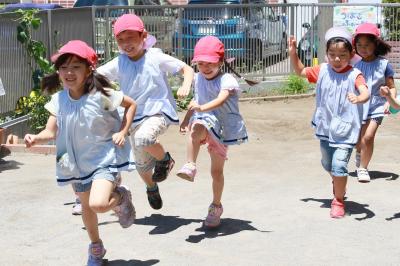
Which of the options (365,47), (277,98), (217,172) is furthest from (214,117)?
(277,98)

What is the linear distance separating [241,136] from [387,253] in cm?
141

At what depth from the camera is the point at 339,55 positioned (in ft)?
22.1

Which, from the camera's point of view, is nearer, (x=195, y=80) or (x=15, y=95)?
(x=195, y=80)

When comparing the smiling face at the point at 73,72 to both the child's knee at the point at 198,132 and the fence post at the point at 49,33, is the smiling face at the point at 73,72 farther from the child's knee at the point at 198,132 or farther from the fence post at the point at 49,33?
the fence post at the point at 49,33

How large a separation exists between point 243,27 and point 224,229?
906 centimetres

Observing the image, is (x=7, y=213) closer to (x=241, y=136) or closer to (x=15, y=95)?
(x=241, y=136)

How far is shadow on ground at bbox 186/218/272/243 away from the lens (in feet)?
20.6

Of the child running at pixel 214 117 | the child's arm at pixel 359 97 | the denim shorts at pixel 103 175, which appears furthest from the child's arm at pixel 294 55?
the denim shorts at pixel 103 175

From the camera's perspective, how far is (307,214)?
6.92m

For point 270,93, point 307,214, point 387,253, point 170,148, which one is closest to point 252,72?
point 270,93

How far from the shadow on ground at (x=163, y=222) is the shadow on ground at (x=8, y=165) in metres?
2.72

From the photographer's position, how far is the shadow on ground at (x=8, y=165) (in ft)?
30.0

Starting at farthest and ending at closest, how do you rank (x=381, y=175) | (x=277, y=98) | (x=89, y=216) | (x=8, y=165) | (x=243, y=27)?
(x=243, y=27)
(x=277, y=98)
(x=8, y=165)
(x=381, y=175)
(x=89, y=216)

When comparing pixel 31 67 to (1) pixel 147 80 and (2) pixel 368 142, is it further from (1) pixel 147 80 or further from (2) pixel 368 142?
(1) pixel 147 80
